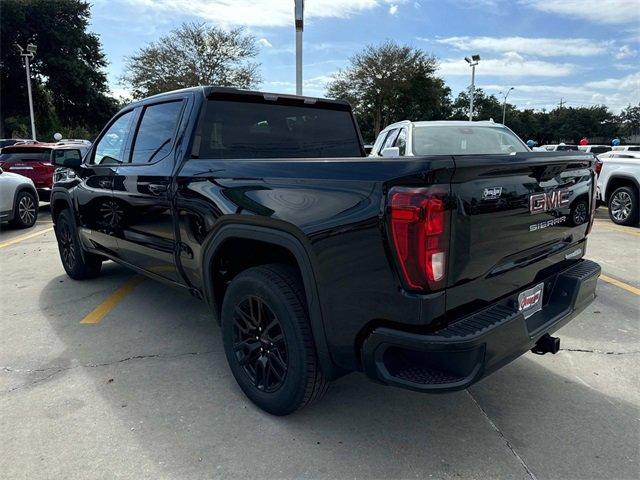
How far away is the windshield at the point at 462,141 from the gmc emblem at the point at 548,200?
157 inches

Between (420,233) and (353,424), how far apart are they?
1321 mm

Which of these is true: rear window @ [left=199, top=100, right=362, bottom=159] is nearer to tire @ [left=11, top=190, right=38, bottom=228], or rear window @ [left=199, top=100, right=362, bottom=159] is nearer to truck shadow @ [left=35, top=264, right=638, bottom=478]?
truck shadow @ [left=35, top=264, right=638, bottom=478]

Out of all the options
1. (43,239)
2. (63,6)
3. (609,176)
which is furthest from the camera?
(63,6)

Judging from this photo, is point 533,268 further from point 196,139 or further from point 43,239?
point 43,239

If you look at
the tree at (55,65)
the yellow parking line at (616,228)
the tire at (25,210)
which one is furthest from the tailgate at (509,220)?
the tree at (55,65)

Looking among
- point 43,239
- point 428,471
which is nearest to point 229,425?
point 428,471

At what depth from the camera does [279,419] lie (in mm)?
2656

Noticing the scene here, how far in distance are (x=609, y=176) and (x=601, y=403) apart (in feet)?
25.3

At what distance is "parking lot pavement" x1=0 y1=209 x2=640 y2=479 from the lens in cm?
229

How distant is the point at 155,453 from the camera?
2381 mm

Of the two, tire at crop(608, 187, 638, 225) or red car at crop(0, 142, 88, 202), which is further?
red car at crop(0, 142, 88, 202)

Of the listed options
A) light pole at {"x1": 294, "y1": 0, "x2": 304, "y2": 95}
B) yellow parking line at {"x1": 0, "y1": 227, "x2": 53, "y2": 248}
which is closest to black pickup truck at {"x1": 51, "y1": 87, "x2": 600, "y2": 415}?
yellow parking line at {"x1": 0, "y1": 227, "x2": 53, "y2": 248}

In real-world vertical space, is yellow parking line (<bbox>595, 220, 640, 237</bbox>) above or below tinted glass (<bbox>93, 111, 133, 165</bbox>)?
below

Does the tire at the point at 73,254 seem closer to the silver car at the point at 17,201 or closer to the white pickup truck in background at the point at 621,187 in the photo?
the silver car at the point at 17,201
